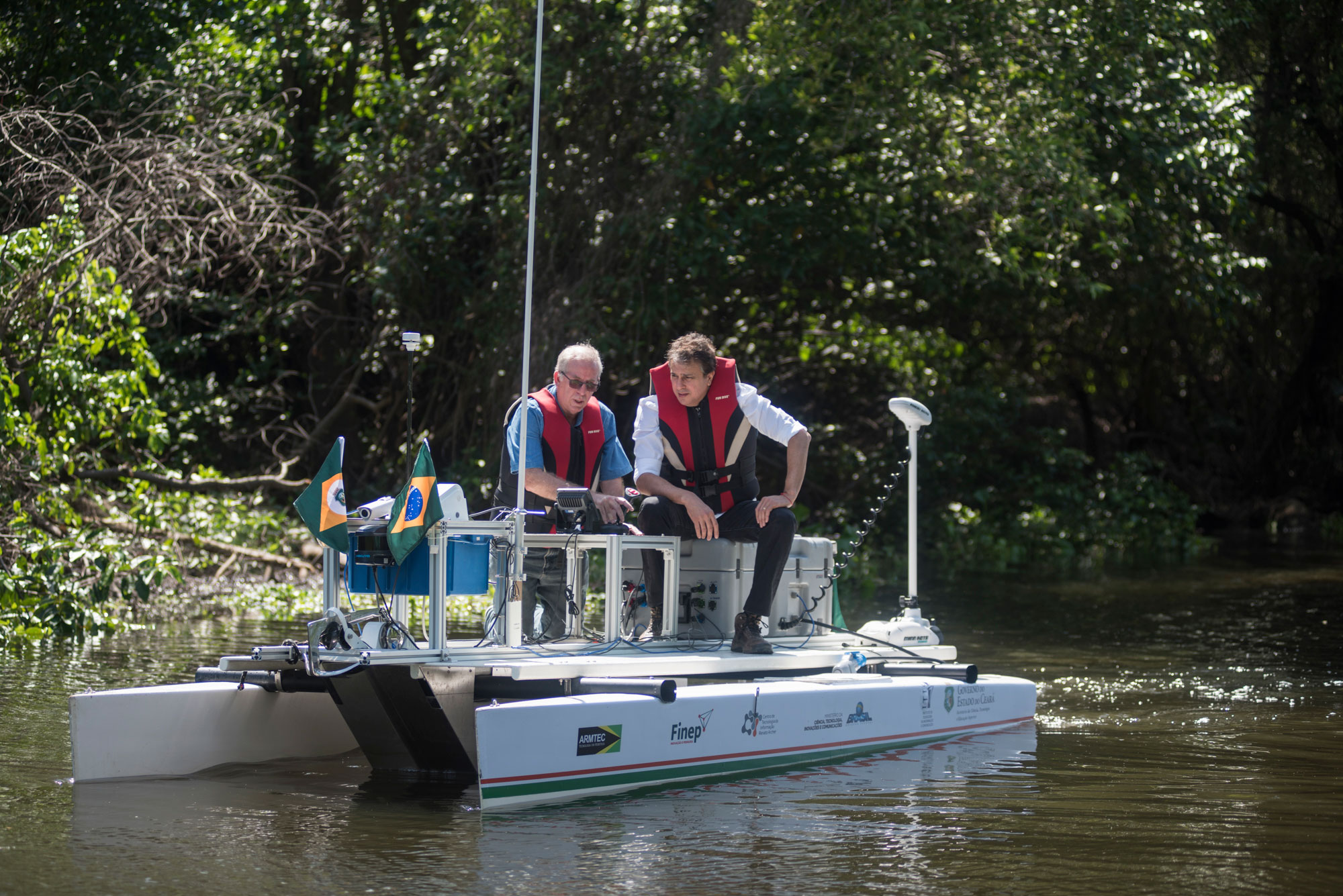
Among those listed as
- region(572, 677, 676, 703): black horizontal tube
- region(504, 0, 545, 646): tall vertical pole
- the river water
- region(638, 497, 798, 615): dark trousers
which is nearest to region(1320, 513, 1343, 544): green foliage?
the river water

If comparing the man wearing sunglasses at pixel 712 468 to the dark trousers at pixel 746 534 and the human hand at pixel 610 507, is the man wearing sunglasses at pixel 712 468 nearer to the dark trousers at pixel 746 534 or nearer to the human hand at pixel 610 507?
the dark trousers at pixel 746 534

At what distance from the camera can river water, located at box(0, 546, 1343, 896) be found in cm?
493

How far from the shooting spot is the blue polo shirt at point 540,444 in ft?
23.7

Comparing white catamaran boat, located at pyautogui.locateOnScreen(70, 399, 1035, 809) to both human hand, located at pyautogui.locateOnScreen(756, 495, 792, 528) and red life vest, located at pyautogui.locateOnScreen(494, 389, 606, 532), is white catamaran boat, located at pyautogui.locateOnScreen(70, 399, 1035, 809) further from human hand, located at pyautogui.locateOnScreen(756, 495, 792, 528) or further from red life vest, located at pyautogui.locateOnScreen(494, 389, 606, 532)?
red life vest, located at pyautogui.locateOnScreen(494, 389, 606, 532)

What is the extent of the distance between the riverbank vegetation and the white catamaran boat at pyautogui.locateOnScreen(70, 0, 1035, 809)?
5.37 m

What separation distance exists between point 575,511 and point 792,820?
176 centimetres

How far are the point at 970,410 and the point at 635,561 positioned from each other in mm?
14515

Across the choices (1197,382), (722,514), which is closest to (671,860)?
(722,514)

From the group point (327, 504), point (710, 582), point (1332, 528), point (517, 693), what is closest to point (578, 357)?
point (710, 582)

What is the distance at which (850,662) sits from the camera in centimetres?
779

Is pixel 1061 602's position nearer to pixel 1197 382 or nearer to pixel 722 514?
pixel 722 514

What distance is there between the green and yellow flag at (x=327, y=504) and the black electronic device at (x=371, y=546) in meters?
0.12

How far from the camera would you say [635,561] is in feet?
25.2

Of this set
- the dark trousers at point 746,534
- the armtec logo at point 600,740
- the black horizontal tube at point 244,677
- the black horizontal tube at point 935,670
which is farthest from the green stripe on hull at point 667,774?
the black horizontal tube at point 244,677
